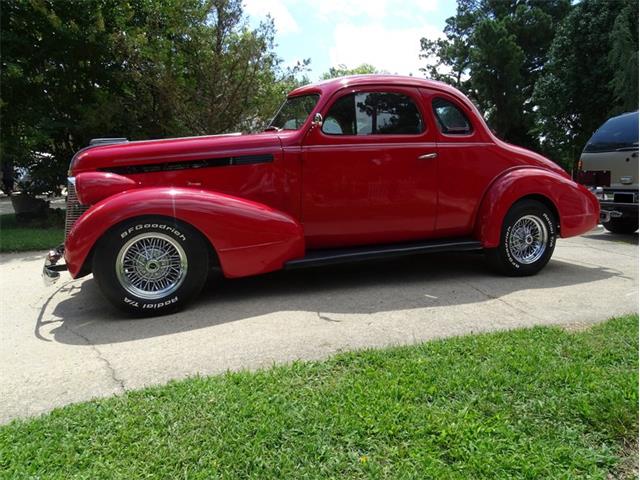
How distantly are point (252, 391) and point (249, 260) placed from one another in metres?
1.87

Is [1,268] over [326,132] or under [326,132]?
under

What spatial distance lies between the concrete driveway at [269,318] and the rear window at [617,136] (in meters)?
2.82

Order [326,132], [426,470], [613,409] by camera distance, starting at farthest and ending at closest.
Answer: [326,132], [613,409], [426,470]

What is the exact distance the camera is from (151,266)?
4332 mm

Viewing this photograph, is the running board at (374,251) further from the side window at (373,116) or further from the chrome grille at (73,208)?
the chrome grille at (73,208)

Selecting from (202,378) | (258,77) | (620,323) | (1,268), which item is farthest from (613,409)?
(258,77)

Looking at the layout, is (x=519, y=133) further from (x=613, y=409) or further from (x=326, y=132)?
(x=613, y=409)

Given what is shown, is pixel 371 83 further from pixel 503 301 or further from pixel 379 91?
pixel 503 301

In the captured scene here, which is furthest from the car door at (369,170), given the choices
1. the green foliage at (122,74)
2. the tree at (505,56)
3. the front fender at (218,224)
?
the tree at (505,56)

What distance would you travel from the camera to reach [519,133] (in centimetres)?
2848

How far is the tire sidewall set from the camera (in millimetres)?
5496

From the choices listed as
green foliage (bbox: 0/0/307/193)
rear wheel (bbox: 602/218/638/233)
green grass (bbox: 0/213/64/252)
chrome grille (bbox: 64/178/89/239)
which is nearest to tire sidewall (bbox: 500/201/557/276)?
rear wheel (bbox: 602/218/638/233)

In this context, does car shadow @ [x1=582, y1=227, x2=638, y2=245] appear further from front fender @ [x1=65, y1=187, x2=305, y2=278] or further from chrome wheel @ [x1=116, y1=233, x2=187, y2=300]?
chrome wheel @ [x1=116, y1=233, x2=187, y2=300]

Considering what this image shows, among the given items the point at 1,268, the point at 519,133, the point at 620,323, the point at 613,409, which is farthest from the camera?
the point at 519,133
